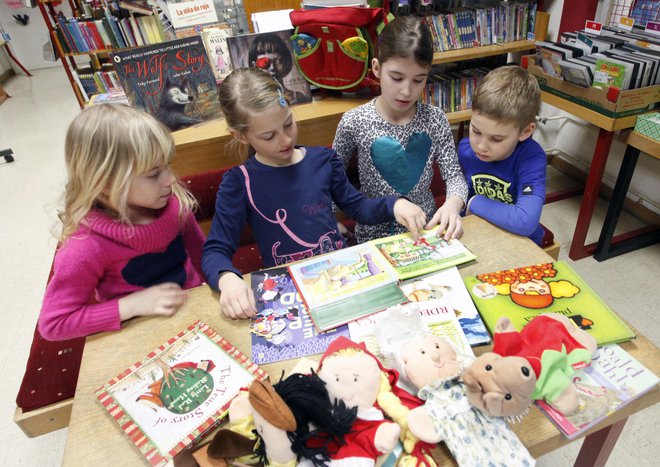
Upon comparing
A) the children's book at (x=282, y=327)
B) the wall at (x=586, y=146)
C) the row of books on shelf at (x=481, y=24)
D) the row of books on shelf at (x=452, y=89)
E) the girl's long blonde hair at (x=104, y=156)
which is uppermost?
the girl's long blonde hair at (x=104, y=156)

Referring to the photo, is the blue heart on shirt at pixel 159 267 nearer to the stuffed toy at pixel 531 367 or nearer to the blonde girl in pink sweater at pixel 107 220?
the blonde girl in pink sweater at pixel 107 220

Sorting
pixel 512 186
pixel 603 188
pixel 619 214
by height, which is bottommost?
pixel 603 188

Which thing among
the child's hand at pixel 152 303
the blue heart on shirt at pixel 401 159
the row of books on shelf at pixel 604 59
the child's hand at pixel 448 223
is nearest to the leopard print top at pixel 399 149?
the blue heart on shirt at pixel 401 159

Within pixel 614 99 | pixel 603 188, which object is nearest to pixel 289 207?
pixel 614 99

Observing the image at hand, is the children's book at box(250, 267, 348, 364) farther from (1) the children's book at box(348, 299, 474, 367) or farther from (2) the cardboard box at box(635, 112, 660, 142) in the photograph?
(2) the cardboard box at box(635, 112, 660, 142)

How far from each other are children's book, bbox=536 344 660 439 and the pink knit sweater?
907 mm

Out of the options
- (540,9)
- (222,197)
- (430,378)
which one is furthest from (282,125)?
(540,9)

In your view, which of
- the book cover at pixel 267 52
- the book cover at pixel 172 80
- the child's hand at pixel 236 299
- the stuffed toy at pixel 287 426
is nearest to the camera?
the stuffed toy at pixel 287 426

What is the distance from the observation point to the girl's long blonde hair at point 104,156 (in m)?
0.90

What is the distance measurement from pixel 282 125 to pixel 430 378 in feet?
2.49

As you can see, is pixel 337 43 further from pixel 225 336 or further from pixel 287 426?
pixel 287 426

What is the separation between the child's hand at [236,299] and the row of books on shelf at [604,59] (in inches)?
71.5

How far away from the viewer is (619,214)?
2150 mm

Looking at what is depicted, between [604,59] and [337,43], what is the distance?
3.93 ft
